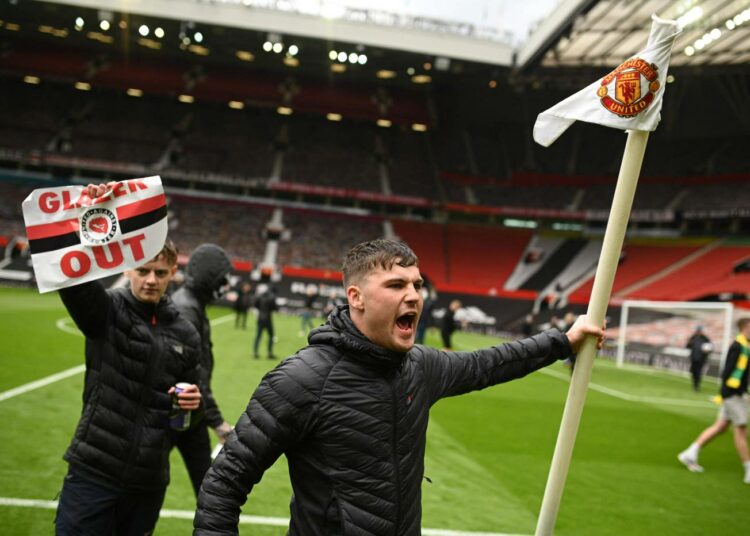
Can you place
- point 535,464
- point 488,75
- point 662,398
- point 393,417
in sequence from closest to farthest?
point 393,417 → point 535,464 → point 662,398 → point 488,75

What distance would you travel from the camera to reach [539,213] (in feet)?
153

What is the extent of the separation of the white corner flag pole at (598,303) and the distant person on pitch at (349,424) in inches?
26.9

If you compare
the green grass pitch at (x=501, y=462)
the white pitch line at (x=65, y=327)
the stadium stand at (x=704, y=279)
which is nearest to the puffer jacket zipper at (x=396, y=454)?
the green grass pitch at (x=501, y=462)

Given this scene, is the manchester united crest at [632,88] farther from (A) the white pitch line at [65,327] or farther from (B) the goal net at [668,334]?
(B) the goal net at [668,334]

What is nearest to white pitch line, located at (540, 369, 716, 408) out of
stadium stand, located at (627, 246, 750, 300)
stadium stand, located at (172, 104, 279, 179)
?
stadium stand, located at (627, 246, 750, 300)

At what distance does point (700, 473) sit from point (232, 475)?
27.4 ft

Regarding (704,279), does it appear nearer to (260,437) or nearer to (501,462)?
(501,462)

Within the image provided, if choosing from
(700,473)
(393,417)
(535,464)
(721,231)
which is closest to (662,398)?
(700,473)

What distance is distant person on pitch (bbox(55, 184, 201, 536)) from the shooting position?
3258 millimetres

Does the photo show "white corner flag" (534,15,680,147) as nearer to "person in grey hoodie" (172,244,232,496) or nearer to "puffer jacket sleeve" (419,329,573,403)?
"puffer jacket sleeve" (419,329,573,403)

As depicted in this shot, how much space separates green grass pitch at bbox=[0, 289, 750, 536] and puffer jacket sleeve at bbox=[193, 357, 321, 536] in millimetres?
3354

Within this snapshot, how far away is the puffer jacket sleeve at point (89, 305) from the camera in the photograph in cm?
300

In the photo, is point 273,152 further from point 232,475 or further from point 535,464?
point 232,475

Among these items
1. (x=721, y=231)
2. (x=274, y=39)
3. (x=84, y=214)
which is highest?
(x=274, y=39)
